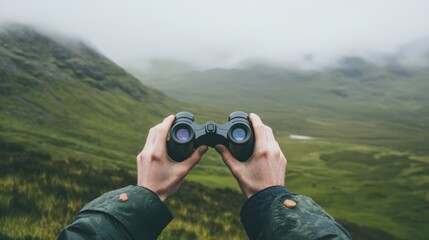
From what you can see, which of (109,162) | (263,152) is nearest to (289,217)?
(263,152)

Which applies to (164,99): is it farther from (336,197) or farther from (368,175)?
(336,197)

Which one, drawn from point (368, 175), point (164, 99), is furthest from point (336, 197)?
point (164, 99)

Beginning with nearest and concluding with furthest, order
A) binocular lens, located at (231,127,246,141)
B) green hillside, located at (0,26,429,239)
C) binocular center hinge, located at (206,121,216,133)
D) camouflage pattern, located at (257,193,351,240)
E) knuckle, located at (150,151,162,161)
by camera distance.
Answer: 1. camouflage pattern, located at (257,193,351,240)
2. knuckle, located at (150,151,162,161)
3. binocular lens, located at (231,127,246,141)
4. binocular center hinge, located at (206,121,216,133)
5. green hillside, located at (0,26,429,239)

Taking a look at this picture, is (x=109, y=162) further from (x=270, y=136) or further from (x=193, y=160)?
(x=270, y=136)

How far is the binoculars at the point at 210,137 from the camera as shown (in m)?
3.60

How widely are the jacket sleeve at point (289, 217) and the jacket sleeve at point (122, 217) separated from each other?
0.69 m

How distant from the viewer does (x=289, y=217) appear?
2686 millimetres

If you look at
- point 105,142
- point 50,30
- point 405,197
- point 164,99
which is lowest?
point 405,197

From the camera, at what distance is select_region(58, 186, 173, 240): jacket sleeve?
2.56 meters

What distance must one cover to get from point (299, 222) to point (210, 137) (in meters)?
1.86

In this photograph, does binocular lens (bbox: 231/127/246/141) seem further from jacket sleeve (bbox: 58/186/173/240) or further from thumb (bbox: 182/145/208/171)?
jacket sleeve (bbox: 58/186/173/240)

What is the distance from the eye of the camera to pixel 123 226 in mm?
2779

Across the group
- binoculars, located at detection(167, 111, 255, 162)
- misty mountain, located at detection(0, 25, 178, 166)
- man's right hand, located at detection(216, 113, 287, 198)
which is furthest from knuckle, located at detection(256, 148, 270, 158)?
misty mountain, located at detection(0, 25, 178, 166)

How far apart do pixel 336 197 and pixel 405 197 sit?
27.7ft
